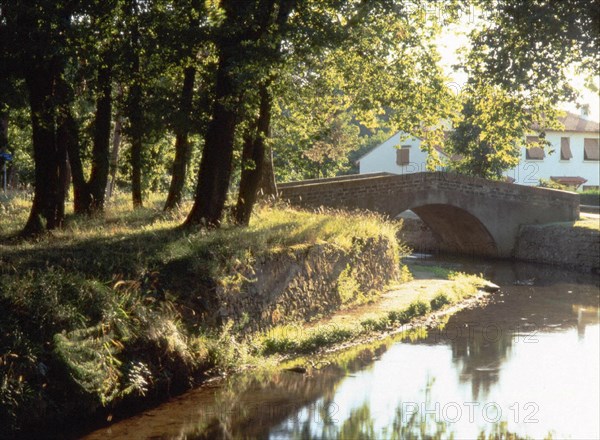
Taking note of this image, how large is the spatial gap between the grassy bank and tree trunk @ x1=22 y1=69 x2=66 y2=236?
0.54 metres

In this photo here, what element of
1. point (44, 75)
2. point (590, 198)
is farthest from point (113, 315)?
point (590, 198)

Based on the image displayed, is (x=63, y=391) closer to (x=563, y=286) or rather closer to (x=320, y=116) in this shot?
(x=320, y=116)

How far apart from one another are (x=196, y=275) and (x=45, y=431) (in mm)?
4465

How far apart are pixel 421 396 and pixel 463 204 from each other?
22723 mm

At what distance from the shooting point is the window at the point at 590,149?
63.1 m

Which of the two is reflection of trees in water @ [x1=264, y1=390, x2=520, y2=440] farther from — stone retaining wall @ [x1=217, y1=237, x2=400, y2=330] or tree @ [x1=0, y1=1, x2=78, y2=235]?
tree @ [x1=0, y1=1, x2=78, y2=235]

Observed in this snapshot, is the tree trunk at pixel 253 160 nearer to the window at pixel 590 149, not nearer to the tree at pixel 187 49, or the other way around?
the tree at pixel 187 49

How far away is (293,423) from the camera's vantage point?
39.0ft

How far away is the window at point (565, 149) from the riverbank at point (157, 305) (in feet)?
142

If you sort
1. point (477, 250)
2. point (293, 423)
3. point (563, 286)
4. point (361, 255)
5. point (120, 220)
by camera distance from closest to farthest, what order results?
point (293, 423) < point (120, 220) < point (361, 255) < point (563, 286) < point (477, 250)

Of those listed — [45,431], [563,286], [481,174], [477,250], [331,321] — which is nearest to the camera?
[45,431]

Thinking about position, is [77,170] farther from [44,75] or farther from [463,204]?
[463,204]

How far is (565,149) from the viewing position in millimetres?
62438

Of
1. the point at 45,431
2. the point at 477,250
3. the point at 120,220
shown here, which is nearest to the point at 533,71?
the point at 45,431
